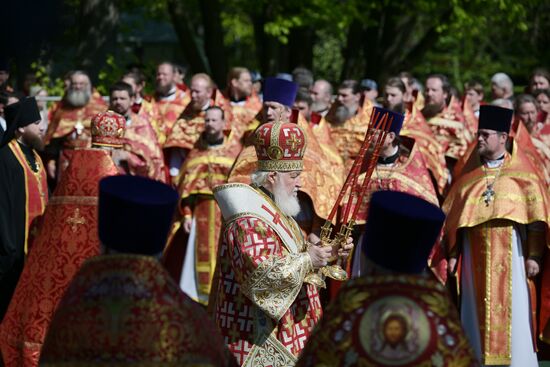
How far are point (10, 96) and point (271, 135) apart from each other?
5.21 metres

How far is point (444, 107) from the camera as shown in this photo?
1309 centimetres

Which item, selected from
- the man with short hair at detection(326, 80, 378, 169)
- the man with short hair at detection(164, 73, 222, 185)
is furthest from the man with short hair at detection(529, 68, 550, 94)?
the man with short hair at detection(164, 73, 222, 185)

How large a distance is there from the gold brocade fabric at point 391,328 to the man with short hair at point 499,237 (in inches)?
199

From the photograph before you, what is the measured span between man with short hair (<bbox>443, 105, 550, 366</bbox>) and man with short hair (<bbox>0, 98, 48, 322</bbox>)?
3.14 metres

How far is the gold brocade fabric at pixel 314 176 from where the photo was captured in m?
9.78

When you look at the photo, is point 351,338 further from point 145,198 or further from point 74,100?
point 74,100

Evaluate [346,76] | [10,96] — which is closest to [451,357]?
[10,96]

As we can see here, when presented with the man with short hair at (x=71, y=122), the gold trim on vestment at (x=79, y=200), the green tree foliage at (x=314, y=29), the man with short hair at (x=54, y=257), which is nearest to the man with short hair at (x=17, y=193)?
the man with short hair at (x=54, y=257)

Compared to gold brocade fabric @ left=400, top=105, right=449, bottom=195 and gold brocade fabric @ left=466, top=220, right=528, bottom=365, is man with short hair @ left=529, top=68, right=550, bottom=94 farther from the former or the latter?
gold brocade fabric @ left=466, top=220, right=528, bottom=365

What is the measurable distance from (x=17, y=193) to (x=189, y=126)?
3689 millimetres

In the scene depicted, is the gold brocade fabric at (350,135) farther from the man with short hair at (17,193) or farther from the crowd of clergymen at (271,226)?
the man with short hair at (17,193)

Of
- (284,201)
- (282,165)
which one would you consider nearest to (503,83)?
(282,165)

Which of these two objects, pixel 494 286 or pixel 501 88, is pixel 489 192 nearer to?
pixel 494 286

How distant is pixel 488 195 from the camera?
9523mm
